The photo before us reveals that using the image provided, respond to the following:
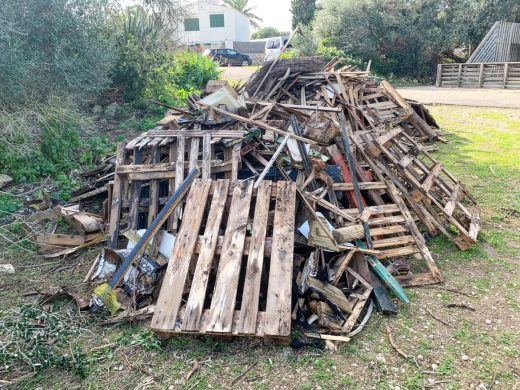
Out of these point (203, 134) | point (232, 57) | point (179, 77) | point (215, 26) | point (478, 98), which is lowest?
point (203, 134)

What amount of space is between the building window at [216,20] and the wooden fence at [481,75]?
75.4ft

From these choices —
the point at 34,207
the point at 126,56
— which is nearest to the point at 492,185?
the point at 34,207

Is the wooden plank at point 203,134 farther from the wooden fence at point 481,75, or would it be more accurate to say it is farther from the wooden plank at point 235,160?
the wooden fence at point 481,75

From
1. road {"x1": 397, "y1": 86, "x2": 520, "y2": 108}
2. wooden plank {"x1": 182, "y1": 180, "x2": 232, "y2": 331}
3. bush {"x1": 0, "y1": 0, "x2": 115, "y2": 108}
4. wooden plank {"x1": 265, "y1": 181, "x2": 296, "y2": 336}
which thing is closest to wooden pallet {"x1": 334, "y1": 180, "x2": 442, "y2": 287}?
wooden plank {"x1": 265, "y1": 181, "x2": 296, "y2": 336}

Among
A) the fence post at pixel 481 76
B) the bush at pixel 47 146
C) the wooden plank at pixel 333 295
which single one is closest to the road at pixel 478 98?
the fence post at pixel 481 76

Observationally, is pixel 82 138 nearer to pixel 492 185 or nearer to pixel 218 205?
pixel 218 205

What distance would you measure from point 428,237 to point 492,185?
87.0 inches

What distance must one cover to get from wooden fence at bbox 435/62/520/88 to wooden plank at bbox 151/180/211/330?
18.8 m

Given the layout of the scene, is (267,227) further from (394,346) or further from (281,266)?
(394,346)

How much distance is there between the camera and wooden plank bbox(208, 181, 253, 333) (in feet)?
9.28

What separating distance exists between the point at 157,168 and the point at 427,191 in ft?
10.4

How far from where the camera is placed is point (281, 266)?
3.10 m

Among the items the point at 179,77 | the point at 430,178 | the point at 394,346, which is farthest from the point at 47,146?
the point at 179,77

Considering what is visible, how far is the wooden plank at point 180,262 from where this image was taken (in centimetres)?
290
